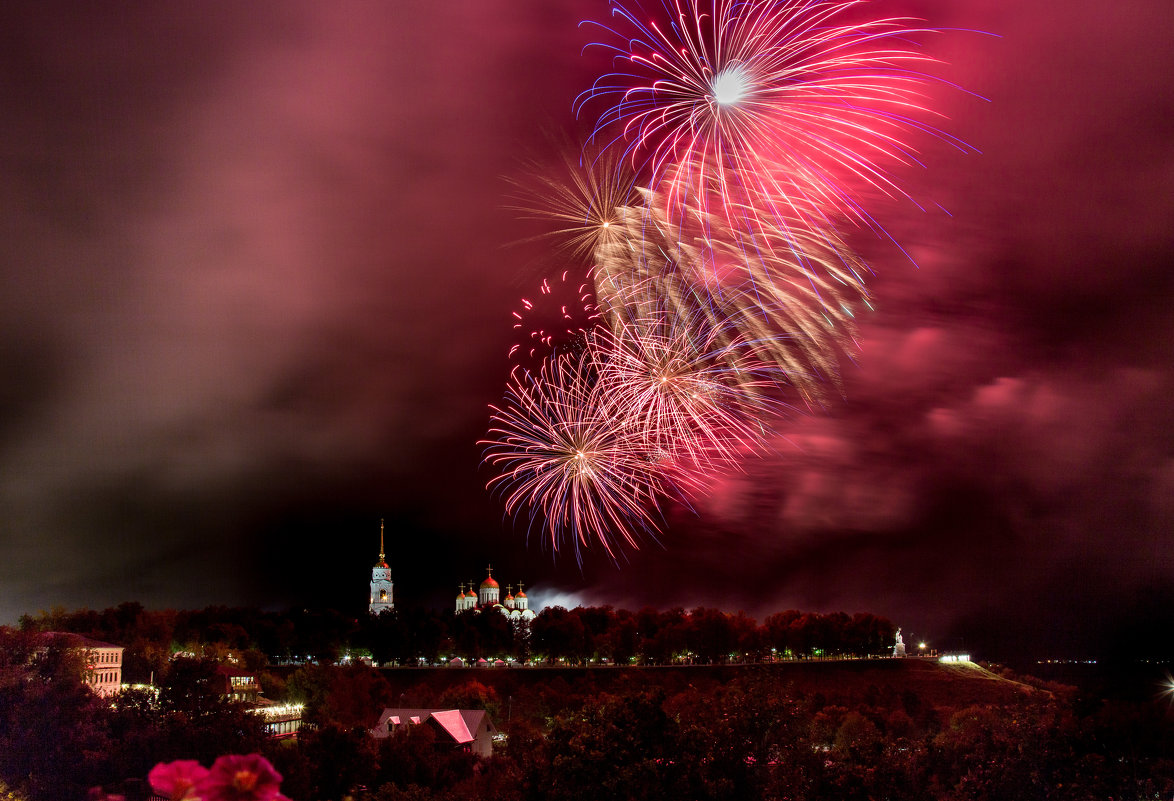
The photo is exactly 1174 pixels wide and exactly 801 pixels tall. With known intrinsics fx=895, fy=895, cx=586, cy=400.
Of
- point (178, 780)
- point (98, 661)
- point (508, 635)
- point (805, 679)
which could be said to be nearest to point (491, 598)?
point (508, 635)

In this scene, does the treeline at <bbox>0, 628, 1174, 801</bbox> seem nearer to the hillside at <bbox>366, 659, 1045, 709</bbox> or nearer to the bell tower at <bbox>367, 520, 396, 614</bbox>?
the hillside at <bbox>366, 659, 1045, 709</bbox>

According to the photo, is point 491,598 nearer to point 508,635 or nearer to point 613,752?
point 508,635

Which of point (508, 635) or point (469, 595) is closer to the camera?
point (508, 635)

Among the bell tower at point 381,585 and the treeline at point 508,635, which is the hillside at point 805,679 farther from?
the bell tower at point 381,585

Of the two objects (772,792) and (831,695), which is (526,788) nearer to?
(772,792)

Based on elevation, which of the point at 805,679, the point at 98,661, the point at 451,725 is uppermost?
the point at 98,661

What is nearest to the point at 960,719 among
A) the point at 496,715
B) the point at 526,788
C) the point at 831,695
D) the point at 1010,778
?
the point at 831,695

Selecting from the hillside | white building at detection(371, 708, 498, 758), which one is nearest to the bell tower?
the hillside
